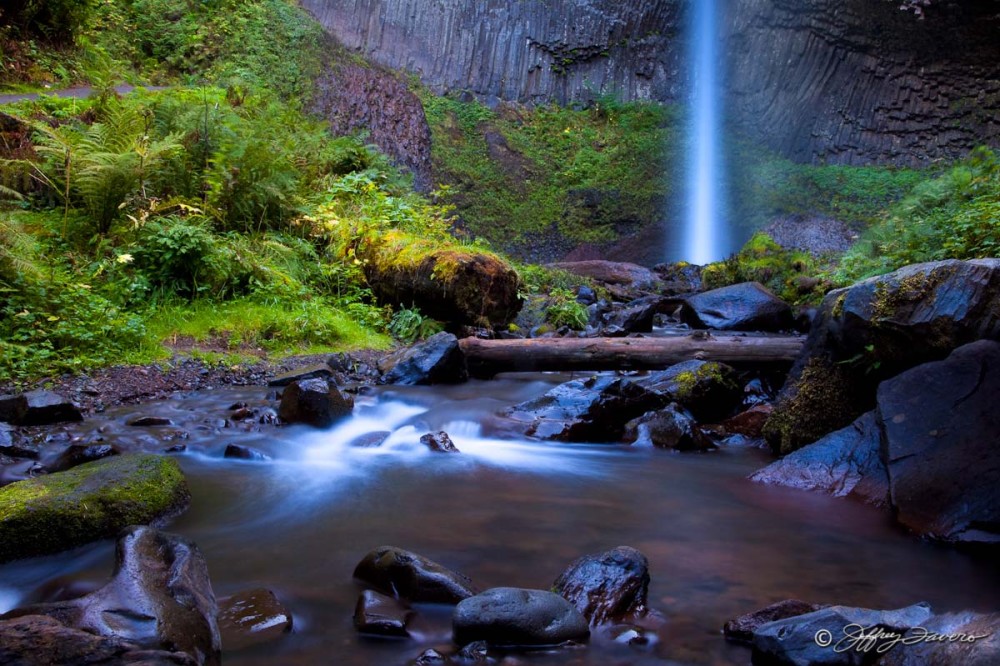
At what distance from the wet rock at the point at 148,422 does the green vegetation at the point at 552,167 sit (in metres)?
15.5

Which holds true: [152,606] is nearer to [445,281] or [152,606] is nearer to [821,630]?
[821,630]

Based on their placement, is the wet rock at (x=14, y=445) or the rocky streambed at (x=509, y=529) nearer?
the rocky streambed at (x=509, y=529)

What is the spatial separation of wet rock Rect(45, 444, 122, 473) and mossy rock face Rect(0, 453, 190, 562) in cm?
60

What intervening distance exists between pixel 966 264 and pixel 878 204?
668 inches

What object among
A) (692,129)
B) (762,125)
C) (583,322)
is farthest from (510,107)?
(583,322)

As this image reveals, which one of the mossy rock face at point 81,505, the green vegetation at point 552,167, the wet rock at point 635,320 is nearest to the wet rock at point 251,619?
the mossy rock face at point 81,505

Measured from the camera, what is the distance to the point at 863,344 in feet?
15.2

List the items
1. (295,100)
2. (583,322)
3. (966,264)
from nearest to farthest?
(966,264), (583,322), (295,100)

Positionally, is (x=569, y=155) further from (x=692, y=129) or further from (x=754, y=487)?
(x=754, y=487)

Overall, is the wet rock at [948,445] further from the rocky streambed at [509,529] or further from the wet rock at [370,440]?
the wet rock at [370,440]

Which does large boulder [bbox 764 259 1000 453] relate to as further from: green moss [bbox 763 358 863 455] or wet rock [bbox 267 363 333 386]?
wet rock [bbox 267 363 333 386]

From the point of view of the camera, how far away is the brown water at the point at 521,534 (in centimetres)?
252

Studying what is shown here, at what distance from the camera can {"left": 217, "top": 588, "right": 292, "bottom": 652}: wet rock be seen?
7.46 ft

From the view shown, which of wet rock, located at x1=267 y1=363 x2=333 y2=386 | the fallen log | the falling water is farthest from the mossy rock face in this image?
the falling water
